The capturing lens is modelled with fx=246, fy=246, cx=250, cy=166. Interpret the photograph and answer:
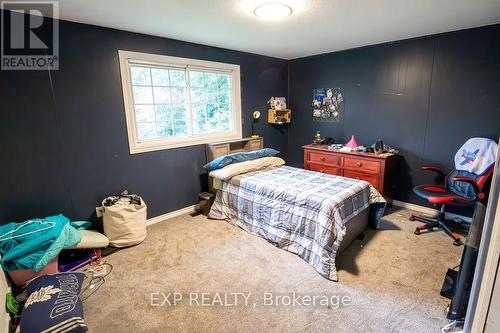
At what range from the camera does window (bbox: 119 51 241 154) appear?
295 centimetres

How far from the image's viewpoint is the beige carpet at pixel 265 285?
5.52 feet

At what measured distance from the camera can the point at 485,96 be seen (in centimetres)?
280

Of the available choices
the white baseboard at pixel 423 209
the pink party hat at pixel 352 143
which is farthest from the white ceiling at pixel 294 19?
the white baseboard at pixel 423 209

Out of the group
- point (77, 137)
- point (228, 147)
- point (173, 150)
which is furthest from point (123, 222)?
point (228, 147)

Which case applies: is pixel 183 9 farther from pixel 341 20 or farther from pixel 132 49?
pixel 341 20

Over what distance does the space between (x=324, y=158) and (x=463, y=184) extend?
5.56ft

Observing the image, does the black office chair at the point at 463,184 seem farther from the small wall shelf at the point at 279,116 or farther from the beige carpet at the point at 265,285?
the small wall shelf at the point at 279,116

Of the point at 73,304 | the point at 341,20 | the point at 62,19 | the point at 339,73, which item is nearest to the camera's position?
the point at 73,304

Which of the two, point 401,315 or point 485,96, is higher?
point 485,96

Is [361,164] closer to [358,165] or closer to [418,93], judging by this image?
[358,165]

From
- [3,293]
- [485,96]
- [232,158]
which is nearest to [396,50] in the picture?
[485,96]

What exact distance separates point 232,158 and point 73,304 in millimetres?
2210

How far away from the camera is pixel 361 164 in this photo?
347 centimetres

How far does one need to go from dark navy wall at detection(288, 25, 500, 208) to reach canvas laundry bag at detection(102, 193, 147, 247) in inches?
129
